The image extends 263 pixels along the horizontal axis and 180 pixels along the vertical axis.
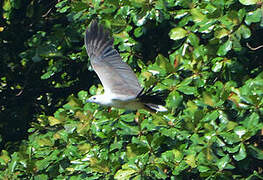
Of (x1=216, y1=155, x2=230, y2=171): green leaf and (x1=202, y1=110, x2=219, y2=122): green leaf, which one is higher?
(x1=202, y1=110, x2=219, y2=122): green leaf

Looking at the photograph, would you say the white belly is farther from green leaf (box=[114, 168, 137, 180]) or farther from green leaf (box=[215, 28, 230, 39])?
green leaf (box=[215, 28, 230, 39])

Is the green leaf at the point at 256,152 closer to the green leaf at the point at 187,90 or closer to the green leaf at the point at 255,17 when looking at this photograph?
the green leaf at the point at 187,90

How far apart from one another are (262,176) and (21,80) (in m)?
2.96

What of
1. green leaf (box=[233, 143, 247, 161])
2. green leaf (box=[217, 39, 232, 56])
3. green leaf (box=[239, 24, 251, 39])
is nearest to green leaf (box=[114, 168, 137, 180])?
green leaf (box=[233, 143, 247, 161])

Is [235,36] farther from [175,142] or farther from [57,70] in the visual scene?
[57,70]

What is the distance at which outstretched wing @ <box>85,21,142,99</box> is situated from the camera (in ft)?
17.7

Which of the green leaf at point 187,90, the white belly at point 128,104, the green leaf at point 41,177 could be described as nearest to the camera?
the green leaf at point 187,90

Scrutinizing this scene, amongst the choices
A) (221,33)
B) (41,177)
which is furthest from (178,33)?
(41,177)

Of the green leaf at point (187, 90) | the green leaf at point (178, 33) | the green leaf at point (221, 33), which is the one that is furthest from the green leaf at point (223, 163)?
the green leaf at point (178, 33)

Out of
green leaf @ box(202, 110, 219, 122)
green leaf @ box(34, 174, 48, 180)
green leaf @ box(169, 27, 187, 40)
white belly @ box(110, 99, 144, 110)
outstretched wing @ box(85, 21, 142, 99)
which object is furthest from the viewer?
green leaf @ box(34, 174, 48, 180)

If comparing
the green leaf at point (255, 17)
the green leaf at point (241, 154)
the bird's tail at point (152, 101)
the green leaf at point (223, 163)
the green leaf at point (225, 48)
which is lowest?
the green leaf at point (223, 163)

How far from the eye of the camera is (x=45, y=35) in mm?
6336

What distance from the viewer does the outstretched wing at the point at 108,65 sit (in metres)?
5.39

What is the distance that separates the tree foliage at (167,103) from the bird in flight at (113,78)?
0.08 m
